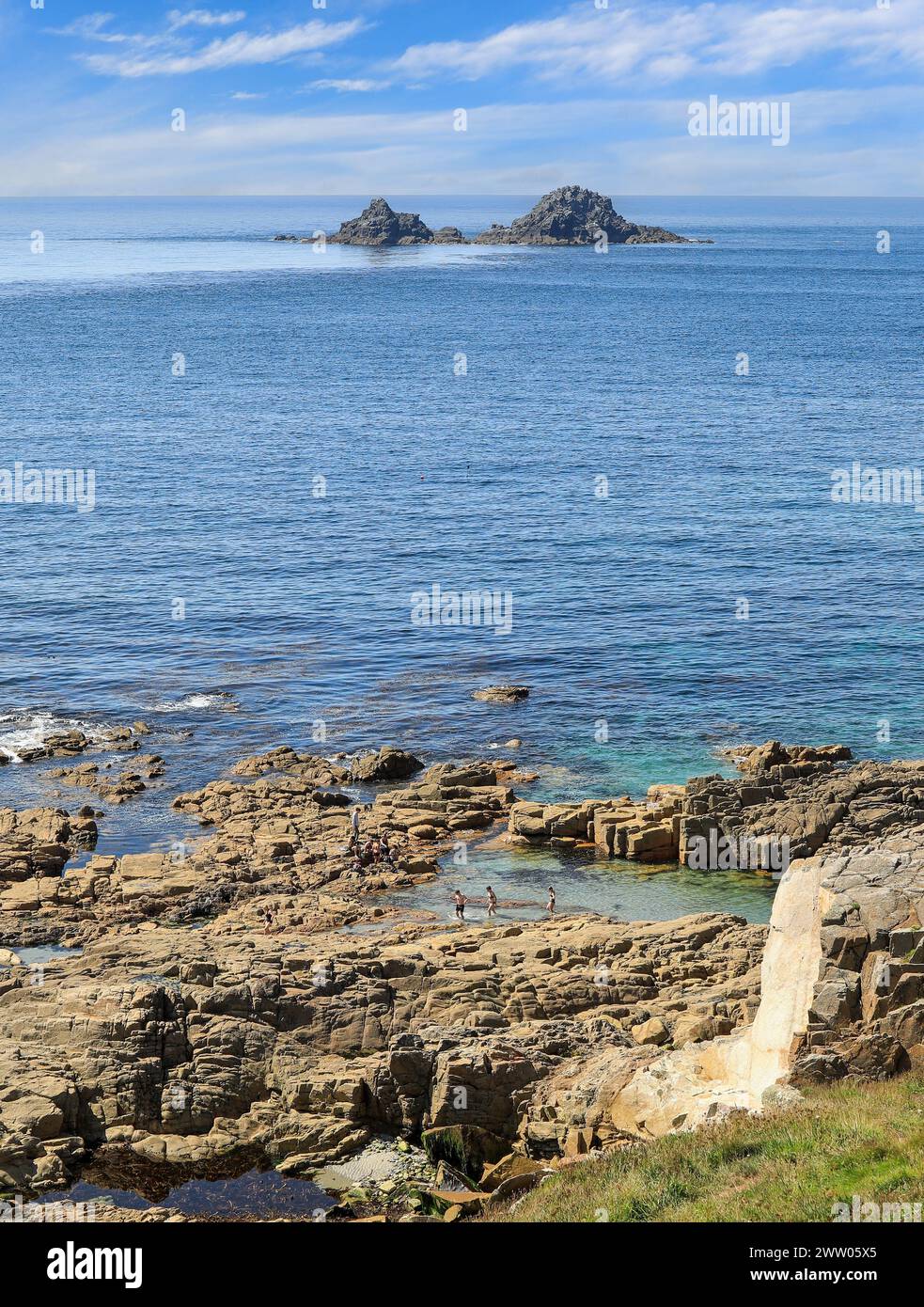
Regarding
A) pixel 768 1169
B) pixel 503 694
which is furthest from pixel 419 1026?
pixel 503 694

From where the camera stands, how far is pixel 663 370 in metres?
142

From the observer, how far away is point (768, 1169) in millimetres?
21688

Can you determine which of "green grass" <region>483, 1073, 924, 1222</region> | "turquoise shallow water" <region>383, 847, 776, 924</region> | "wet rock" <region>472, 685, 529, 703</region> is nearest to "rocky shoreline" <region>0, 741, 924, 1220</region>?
"green grass" <region>483, 1073, 924, 1222</region>

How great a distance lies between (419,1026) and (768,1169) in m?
11.4

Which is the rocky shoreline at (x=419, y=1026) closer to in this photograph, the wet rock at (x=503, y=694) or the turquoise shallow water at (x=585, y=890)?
the turquoise shallow water at (x=585, y=890)

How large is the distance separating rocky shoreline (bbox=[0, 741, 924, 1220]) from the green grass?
4.60 ft

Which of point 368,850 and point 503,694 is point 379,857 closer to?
point 368,850

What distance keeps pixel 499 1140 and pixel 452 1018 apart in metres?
4.04

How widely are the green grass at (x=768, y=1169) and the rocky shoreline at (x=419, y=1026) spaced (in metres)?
1.40

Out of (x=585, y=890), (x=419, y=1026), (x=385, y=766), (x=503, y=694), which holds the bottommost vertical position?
(x=585, y=890)

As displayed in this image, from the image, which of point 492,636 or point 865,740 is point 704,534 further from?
point 865,740

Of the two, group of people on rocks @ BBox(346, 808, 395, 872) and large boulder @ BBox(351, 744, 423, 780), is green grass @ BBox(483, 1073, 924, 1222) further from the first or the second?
large boulder @ BBox(351, 744, 423, 780)

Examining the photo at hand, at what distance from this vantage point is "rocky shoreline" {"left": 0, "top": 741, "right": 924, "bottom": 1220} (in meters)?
27.2
